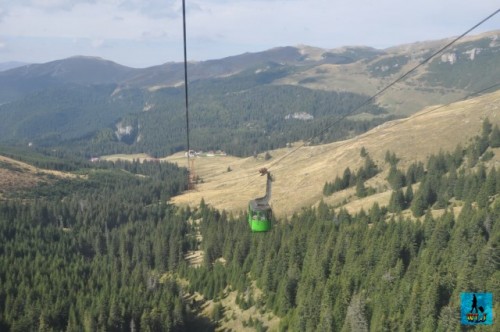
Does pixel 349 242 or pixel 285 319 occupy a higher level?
pixel 349 242

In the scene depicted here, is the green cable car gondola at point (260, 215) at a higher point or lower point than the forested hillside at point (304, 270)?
higher

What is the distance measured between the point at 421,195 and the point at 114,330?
9889 centimetres

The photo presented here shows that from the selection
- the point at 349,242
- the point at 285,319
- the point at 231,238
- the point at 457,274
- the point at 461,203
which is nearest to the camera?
the point at 457,274

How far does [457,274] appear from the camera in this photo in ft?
289

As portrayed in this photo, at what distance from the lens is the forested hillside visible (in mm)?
87312

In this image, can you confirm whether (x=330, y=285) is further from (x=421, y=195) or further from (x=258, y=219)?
(x=421, y=195)

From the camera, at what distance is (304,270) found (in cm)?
11819

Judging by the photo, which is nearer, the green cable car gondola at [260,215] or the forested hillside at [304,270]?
the green cable car gondola at [260,215]

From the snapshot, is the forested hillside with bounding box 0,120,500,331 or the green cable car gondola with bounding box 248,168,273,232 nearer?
the green cable car gondola with bounding box 248,168,273,232

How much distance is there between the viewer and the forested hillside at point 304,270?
8731 cm

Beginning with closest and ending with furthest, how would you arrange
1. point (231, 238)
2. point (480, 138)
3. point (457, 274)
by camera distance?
point (457, 274), point (231, 238), point (480, 138)

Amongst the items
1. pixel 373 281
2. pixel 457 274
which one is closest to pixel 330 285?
pixel 373 281

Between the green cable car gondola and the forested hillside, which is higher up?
the green cable car gondola

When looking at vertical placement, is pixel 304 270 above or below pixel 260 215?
below
